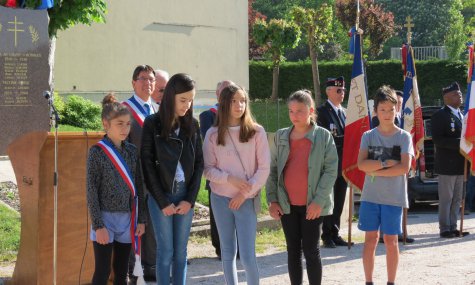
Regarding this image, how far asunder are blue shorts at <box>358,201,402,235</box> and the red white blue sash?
2.24 metres

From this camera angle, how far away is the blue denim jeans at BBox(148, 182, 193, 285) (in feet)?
20.1

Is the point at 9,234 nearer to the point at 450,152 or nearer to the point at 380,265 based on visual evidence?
the point at 380,265

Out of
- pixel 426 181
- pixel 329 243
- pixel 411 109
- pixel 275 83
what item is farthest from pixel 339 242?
pixel 275 83

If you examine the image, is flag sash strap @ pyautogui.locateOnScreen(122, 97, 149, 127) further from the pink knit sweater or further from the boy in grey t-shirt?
the boy in grey t-shirt

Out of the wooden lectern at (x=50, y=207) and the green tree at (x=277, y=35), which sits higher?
the green tree at (x=277, y=35)

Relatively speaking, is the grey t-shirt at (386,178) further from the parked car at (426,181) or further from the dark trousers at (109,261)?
the parked car at (426,181)

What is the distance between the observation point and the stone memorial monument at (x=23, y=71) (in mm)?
9977

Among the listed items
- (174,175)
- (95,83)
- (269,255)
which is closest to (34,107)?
(269,255)

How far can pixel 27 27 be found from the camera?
1001cm

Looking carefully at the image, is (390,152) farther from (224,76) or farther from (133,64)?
(224,76)

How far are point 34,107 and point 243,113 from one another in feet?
16.2

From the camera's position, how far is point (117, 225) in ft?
19.8

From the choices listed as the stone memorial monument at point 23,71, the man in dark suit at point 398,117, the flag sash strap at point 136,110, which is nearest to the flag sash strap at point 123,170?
the flag sash strap at point 136,110

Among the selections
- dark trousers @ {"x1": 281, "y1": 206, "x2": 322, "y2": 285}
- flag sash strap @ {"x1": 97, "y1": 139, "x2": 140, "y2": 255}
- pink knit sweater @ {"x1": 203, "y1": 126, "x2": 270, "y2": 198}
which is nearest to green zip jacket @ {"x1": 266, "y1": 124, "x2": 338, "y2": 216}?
dark trousers @ {"x1": 281, "y1": 206, "x2": 322, "y2": 285}
